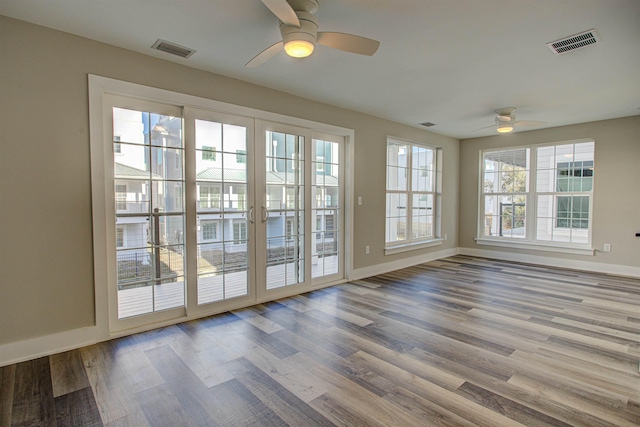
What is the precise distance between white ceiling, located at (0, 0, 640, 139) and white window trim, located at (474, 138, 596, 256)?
1781 mm

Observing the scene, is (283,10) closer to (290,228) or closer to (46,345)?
(290,228)

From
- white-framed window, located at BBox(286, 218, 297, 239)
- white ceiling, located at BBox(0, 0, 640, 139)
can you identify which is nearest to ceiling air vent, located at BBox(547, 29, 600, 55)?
white ceiling, located at BBox(0, 0, 640, 139)

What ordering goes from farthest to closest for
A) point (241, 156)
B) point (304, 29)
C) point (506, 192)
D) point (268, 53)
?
point (506, 192), point (241, 156), point (268, 53), point (304, 29)

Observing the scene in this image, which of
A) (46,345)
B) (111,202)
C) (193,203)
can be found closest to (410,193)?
(193,203)

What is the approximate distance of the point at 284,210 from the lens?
13.5 feet

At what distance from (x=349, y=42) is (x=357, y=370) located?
7.66 ft

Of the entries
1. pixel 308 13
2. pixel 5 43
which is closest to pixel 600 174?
pixel 308 13

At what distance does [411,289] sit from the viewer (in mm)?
4453

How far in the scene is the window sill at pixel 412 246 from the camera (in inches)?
222

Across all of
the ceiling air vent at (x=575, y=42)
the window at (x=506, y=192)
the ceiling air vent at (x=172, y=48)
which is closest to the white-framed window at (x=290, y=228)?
the ceiling air vent at (x=172, y=48)

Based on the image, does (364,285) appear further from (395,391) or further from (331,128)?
(395,391)

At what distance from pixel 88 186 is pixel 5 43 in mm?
1132

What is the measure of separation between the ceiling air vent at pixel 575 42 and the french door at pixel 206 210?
2.69 metres

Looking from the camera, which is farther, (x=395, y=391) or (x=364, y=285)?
(x=364, y=285)
